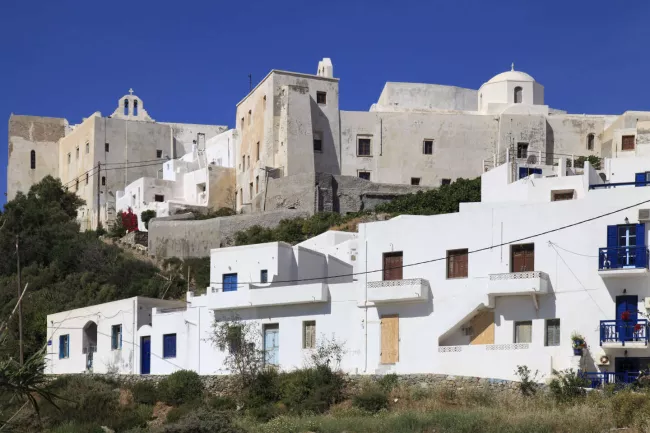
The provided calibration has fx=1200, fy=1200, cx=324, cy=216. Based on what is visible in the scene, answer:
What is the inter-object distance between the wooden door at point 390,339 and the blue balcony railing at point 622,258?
5952mm

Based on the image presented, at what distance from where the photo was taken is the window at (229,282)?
37.0m

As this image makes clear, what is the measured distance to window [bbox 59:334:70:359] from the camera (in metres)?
41.2

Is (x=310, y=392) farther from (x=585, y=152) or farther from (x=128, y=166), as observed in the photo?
(x=128, y=166)

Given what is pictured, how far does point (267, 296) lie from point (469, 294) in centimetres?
604

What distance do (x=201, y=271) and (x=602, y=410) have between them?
28.5 m

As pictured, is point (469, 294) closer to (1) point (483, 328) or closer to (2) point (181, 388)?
(1) point (483, 328)

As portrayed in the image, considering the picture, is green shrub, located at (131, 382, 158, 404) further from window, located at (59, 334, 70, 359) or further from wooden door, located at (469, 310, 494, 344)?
wooden door, located at (469, 310, 494, 344)

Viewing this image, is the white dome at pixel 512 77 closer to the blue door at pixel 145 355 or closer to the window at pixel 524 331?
the blue door at pixel 145 355

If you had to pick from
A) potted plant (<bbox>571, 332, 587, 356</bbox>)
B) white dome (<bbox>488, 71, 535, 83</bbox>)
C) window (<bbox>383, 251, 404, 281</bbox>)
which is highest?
white dome (<bbox>488, 71, 535, 83</bbox>)

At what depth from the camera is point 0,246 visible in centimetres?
5681

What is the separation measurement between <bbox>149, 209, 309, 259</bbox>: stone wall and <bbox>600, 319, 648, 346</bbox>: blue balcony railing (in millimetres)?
28687

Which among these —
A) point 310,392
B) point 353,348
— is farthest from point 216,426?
point 353,348

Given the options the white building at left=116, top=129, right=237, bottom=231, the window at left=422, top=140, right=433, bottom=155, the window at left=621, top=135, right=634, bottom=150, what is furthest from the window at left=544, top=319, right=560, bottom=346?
the white building at left=116, top=129, right=237, bottom=231

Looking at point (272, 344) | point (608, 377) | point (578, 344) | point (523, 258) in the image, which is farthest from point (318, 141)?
point (608, 377)
